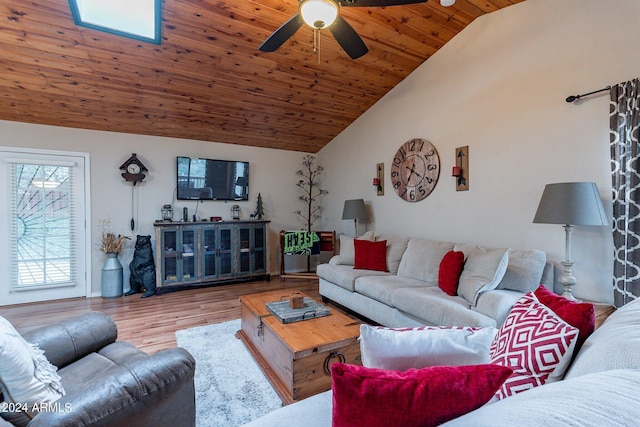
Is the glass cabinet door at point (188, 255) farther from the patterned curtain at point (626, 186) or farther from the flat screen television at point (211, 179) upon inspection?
the patterned curtain at point (626, 186)

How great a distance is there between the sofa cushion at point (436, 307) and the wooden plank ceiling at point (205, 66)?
2.59 meters

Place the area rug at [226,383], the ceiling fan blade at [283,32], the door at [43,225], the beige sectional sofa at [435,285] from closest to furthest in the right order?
the area rug at [226,383], the ceiling fan blade at [283,32], the beige sectional sofa at [435,285], the door at [43,225]

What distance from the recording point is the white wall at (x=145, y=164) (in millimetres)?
3910

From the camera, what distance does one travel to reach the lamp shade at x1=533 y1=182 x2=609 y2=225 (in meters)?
2.07

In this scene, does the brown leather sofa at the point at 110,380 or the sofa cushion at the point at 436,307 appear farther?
the sofa cushion at the point at 436,307

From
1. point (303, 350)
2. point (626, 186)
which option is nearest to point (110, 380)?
point (303, 350)

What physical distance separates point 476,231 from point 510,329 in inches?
86.6

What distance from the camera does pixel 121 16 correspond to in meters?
2.61

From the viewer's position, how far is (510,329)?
3.79ft

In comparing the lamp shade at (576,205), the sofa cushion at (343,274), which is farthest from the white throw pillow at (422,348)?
the sofa cushion at (343,274)

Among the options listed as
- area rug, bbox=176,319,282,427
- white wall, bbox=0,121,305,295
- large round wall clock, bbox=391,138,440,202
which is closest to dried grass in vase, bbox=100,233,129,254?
white wall, bbox=0,121,305,295

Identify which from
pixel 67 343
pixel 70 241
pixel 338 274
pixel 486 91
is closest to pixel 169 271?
pixel 70 241

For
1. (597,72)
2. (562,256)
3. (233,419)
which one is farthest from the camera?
(562,256)

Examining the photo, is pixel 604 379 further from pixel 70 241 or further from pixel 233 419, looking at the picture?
pixel 70 241
